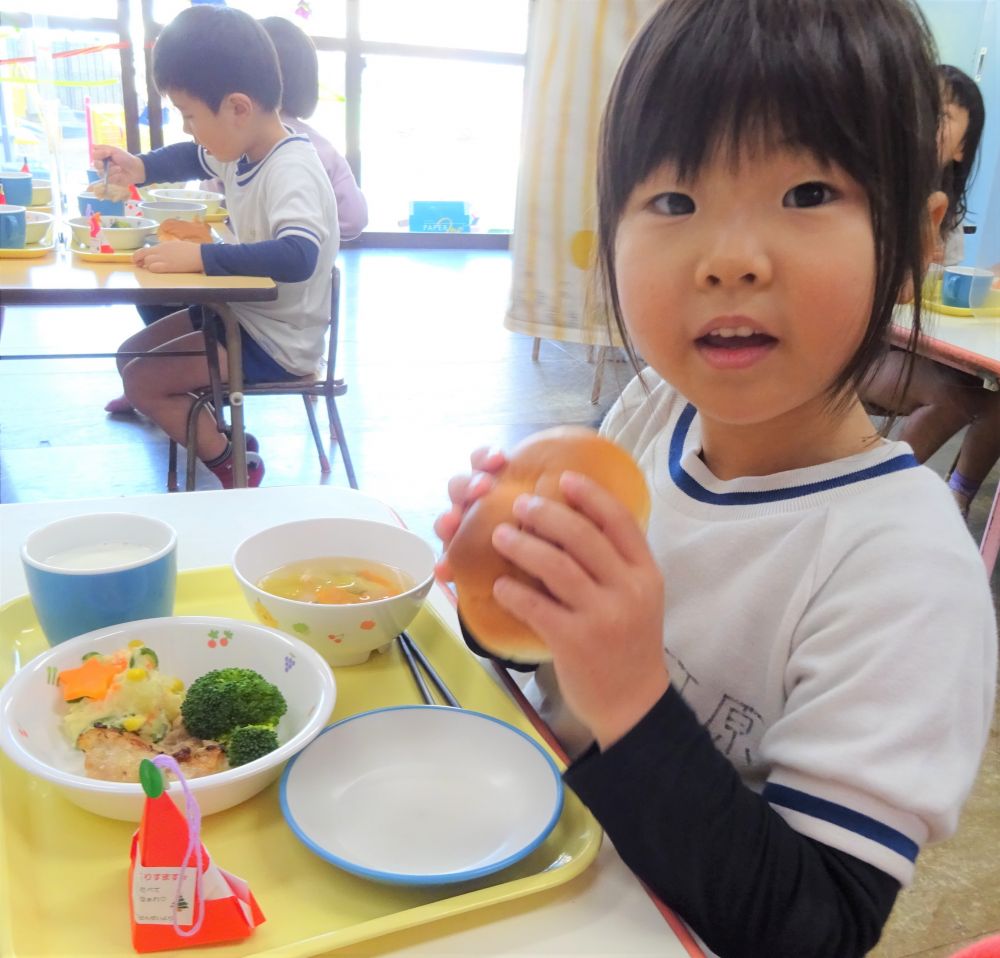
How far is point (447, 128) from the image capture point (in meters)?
7.96

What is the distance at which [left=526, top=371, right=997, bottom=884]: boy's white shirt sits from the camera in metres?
0.59

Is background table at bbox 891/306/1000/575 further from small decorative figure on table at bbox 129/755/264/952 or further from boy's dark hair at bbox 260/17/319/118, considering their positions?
boy's dark hair at bbox 260/17/319/118

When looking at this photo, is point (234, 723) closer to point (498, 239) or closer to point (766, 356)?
point (766, 356)

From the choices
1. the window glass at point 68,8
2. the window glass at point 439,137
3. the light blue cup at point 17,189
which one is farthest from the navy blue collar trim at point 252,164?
the window glass at point 439,137

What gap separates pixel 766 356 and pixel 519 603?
0.91 feet

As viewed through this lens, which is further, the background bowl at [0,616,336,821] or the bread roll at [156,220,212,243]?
the bread roll at [156,220,212,243]

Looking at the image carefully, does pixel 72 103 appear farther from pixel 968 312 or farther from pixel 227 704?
pixel 227 704

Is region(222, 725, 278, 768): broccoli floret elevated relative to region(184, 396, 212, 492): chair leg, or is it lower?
elevated

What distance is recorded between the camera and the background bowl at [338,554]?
0.82m

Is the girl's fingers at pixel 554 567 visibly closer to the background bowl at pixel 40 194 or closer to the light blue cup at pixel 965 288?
the light blue cup at pixel 965 288

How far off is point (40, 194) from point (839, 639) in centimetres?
314

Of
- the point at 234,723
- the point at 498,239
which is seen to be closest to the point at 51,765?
the point at 234,723

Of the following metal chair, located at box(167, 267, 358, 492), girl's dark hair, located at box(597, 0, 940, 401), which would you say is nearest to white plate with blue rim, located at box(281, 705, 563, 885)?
girl's dark hair, located at box(597, 0, 940, 401)

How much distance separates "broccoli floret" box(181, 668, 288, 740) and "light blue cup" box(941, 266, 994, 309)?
7.50 feet
